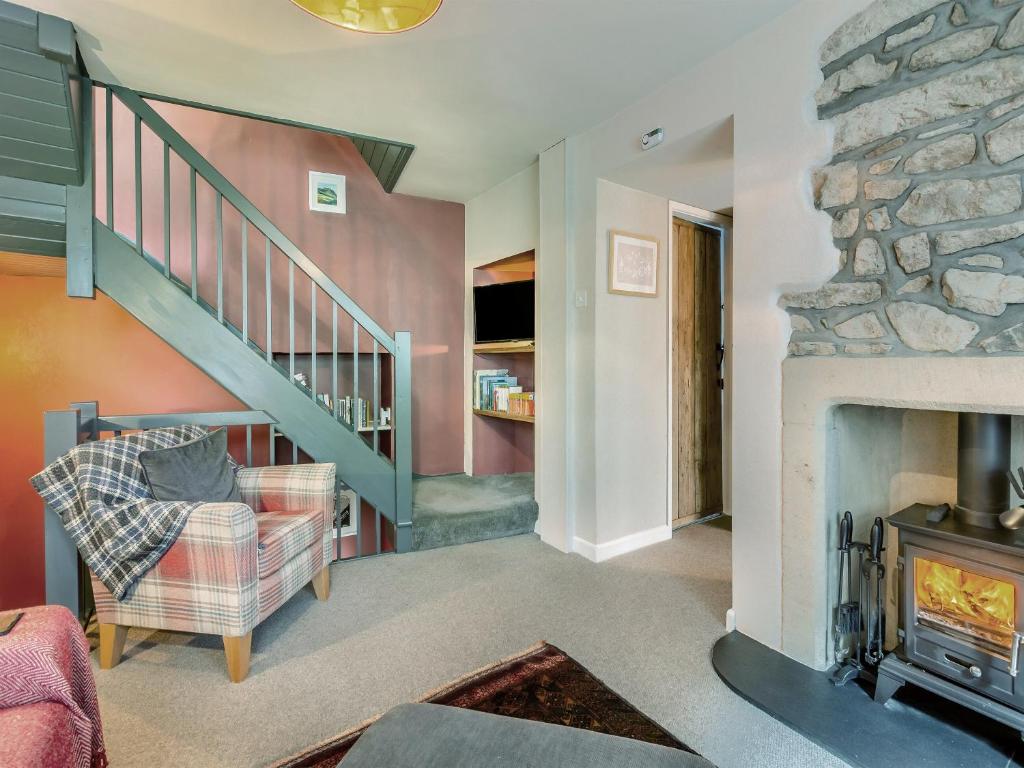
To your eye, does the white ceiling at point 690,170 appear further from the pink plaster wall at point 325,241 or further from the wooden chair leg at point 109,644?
the wooden chair leg at point 109,644

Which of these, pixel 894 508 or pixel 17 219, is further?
pixel 17 219

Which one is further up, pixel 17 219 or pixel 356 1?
pixel 356 1

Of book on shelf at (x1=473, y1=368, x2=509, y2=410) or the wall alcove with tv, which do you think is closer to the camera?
the wall alcove with tv

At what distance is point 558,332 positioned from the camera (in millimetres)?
3172

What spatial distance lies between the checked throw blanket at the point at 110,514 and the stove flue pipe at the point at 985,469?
264cm

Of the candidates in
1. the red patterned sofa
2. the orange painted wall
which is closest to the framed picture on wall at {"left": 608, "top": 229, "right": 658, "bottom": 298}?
the orange painted wall

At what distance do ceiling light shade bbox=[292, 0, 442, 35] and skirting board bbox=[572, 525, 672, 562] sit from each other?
263cm

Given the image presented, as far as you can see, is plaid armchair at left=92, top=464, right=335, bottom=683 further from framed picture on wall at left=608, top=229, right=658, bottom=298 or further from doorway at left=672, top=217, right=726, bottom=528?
doorway at left=672, top=217, right=726, bottom=528

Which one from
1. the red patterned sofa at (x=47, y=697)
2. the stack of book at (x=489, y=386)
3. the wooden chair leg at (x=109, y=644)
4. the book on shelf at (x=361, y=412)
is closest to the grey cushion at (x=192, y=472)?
the wooden chair leg at (x=109, y=644)

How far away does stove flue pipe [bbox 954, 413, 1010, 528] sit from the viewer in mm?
1577

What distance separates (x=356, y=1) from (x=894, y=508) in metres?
2.57

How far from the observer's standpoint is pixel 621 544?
10.1 feet

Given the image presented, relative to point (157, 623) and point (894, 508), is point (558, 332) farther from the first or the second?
point (157, 623)

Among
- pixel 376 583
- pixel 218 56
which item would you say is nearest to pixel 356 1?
pixel 218 56
